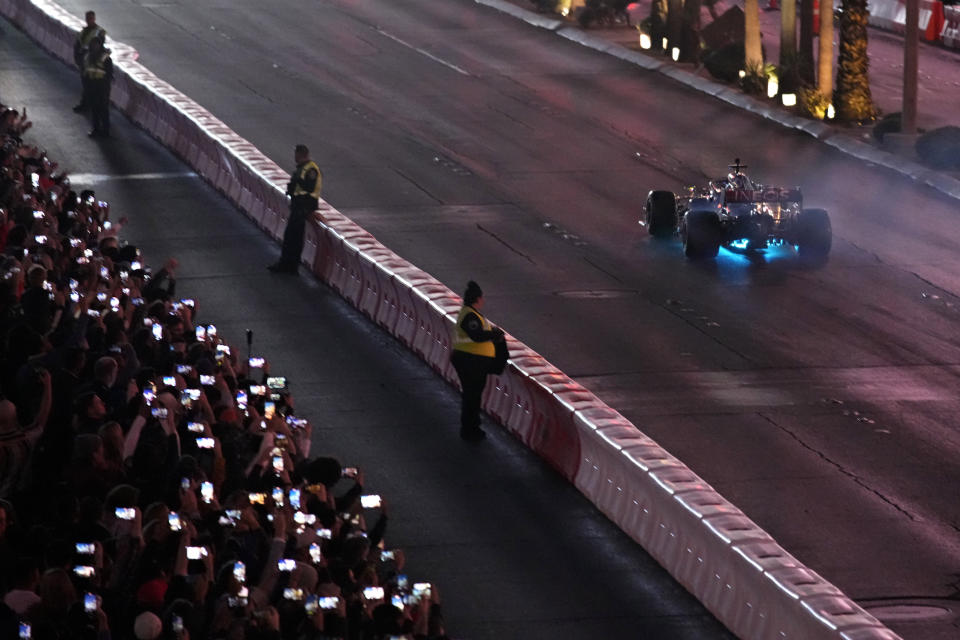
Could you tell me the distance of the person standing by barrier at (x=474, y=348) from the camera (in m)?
20.2

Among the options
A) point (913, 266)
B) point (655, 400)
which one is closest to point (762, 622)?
point (655, 400)

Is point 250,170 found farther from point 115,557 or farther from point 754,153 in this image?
point 115,557

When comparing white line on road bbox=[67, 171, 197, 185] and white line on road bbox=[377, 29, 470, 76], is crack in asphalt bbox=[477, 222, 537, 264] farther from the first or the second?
white line on road bbox=[377, 29, 470, 76]

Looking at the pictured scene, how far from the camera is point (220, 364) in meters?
16.6

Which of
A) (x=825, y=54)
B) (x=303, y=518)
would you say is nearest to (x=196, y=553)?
(x=303, y=518)

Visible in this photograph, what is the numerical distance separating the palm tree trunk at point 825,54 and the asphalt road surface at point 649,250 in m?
1.86

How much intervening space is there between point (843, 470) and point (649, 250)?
37.6ft

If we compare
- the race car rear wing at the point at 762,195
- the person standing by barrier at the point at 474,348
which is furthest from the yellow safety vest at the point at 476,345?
the race car rear wing at the point at 762,195

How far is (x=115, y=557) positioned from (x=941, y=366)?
15.0 m

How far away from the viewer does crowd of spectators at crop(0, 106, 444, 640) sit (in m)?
11.0

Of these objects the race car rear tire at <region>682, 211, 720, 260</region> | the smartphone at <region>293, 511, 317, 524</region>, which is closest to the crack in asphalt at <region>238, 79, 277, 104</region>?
the race car rear tire at <region>682, 211, 720, 260</region>

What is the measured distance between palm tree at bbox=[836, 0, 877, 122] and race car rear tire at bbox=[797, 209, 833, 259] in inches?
535

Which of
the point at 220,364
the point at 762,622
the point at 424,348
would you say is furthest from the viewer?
the point at 424,348

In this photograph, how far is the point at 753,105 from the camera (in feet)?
149
